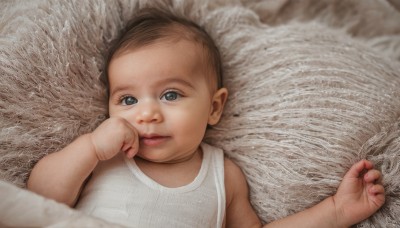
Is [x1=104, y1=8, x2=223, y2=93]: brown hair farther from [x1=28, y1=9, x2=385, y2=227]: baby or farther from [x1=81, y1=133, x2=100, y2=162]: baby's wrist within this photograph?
[x1=81, y1=133, x2=100, y2=162]: baby's wrist

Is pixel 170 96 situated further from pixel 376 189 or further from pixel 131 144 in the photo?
pixel 376 189

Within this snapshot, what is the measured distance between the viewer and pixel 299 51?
1268 millimetres

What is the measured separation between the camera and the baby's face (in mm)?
1096

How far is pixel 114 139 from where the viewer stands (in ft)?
3.51

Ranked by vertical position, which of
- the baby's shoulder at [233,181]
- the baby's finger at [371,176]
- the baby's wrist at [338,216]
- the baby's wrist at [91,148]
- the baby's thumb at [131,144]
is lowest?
the baby's shoulder at [233,181]

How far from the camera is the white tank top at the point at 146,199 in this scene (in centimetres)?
107

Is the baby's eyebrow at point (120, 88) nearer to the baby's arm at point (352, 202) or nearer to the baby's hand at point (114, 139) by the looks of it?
the baby's hand at point (114, 139)

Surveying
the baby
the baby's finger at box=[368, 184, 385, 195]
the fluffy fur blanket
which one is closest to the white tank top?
the baby

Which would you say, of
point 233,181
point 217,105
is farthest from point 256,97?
point 233,181

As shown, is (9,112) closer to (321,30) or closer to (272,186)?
(272,186)

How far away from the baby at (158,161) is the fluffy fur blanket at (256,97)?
45mm

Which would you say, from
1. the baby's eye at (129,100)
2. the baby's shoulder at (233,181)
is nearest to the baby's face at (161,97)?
the baby's eye at (129,100)

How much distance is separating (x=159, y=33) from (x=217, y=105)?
0.23 m

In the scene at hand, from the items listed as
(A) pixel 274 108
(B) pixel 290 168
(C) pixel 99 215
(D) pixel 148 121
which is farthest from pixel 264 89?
(C) pixel 99 215
